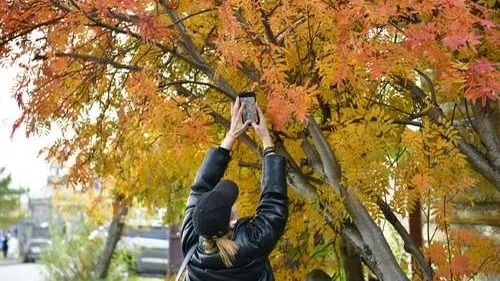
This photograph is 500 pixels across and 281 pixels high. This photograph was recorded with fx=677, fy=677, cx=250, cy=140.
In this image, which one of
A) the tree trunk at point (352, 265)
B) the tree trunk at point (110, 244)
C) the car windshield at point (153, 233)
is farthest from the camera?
the car windshield at point (153, 233)

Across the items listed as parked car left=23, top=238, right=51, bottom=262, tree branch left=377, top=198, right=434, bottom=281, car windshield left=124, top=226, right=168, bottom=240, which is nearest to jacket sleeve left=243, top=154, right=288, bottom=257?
tree branch left=377, top=198, right=434, bottom=281

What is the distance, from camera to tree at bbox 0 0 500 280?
3898mm

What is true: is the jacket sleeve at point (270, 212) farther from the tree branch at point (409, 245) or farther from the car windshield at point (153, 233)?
the car windshield at point (153, 233)

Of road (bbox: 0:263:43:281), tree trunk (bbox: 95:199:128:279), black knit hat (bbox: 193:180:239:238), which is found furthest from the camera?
road (bbox: 0:263:43:281)

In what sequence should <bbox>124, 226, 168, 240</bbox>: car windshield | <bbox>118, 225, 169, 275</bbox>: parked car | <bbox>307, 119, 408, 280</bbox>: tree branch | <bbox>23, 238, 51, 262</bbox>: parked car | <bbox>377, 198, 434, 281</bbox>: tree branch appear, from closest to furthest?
<bbox>307, 119, 408, 280</bbox>: tree branch → <bbox>377, 198, 434, 281</bbox>: tree branch → <bbox>118, 225, 169, 275</bbox>: parked car → <bbox>124, 226, 168, 240</bbox>: car windshield → <bbox>23, 238, 51, 262</bbox>: parked car

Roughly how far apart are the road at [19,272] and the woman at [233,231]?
14.8 metres

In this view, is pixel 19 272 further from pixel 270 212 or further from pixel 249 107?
pixel 270 212

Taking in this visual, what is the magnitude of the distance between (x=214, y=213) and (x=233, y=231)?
10.0 inches

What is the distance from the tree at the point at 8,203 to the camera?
3234 centimetres

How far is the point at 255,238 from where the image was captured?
3.34m

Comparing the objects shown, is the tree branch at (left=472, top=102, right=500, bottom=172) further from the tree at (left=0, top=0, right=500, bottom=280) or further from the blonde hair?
the blonde hair

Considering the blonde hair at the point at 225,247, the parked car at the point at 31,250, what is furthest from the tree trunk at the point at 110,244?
the parked car at the point at 31,250

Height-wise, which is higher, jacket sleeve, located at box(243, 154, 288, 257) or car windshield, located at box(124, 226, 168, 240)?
jacket sleeve, located at box(243, 154, 288, 257)

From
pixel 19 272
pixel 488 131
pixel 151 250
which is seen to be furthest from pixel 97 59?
pixel 19 272
